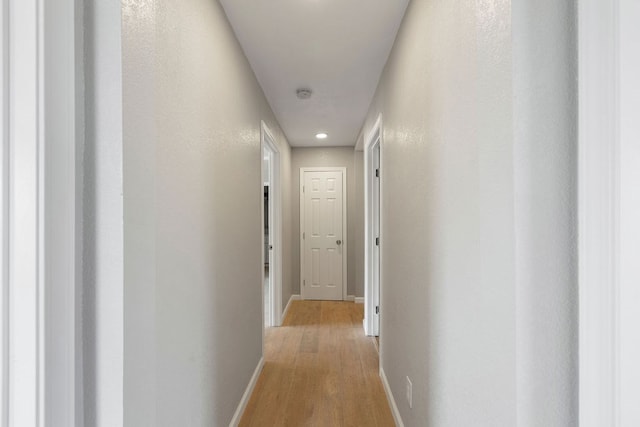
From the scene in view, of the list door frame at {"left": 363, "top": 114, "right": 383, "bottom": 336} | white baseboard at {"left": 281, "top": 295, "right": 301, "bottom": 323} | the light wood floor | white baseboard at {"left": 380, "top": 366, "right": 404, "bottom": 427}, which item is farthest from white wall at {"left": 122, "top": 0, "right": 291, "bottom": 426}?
white baseboard at {"left": 281, "top": 295, "right": 301, "bottom": 323}

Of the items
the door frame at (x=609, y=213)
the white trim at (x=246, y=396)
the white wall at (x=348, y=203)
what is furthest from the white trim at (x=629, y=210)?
the white wall at (x=348, y=203)

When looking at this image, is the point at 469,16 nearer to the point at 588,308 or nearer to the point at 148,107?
the point at 588,308

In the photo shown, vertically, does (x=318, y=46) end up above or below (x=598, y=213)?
above

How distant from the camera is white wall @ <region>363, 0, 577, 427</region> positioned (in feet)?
2.04

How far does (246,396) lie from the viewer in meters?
2.01

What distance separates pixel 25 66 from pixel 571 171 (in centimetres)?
109

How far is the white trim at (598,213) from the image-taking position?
54 centimetres

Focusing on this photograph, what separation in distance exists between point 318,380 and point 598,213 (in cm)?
225

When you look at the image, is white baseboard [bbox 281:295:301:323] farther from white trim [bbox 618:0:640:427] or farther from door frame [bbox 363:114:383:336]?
white trim [bbox 618:0:640:427]

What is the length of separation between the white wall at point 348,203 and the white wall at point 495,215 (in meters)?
3.21

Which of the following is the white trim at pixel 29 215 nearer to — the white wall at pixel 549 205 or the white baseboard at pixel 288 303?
the white wall at pixel 549 205

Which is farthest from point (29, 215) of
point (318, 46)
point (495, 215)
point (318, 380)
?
point (318, 380)

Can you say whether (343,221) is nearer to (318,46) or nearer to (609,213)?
(318,46)

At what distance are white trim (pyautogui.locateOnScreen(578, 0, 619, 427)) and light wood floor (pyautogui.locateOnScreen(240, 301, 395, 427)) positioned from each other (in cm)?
160
